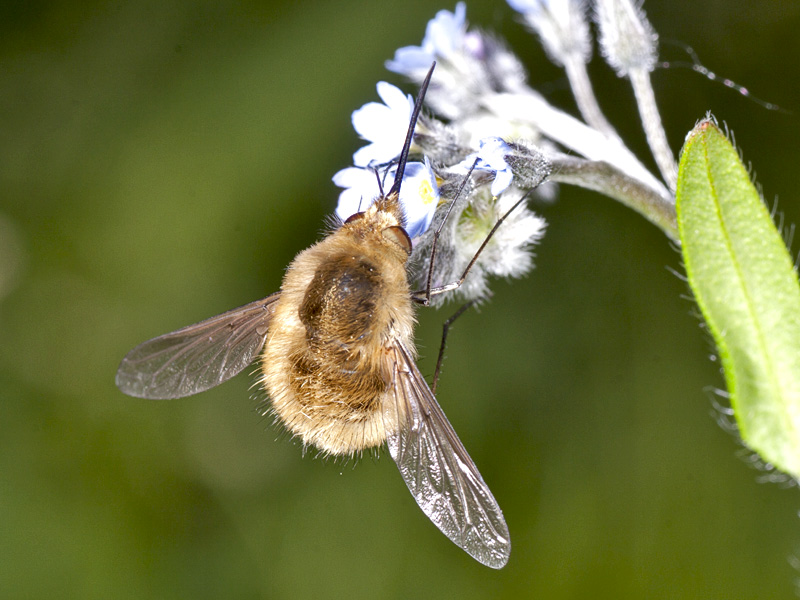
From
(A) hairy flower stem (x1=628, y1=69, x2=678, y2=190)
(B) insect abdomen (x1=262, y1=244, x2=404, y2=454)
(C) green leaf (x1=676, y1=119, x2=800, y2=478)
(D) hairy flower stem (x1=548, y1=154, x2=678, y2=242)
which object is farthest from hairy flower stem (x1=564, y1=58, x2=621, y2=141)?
(B) insect abdomen (x1=262, y1=244, x2=404, y2=454)

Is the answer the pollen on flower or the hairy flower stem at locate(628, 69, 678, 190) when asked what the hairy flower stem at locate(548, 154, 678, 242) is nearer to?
the hairy flower stem at locate(628, 69, 678, 190)

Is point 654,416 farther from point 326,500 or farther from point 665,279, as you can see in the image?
point 326,500

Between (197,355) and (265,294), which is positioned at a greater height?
(265,294)

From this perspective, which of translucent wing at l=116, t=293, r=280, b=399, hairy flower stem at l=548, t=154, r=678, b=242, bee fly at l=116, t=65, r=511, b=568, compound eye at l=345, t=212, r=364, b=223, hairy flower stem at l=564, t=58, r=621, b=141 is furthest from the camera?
hairy flower stem at l=564, t=58, r=621, b=141

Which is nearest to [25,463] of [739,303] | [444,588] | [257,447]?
[257,447]

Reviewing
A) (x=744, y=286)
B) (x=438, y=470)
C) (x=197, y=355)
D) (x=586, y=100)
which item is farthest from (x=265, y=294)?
(x=744, y=286)

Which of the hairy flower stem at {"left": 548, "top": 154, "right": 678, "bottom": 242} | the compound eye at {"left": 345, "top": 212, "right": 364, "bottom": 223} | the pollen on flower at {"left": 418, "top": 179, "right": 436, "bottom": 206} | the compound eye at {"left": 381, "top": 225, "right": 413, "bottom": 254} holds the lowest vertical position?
the compound eye at {"left": 381, "top": 225, "right": 413, "bottom": 254}

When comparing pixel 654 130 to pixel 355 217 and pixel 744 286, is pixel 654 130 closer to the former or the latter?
pixel 744 286
